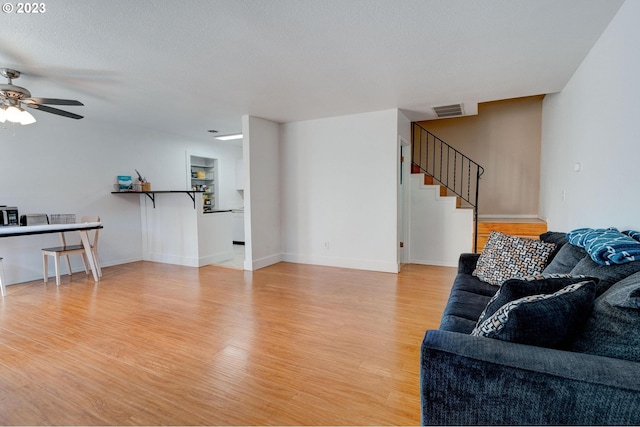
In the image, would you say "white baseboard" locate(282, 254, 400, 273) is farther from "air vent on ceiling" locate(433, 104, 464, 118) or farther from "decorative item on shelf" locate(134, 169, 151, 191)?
"decorative item on shelf" locate(134, 169, 151, 191)

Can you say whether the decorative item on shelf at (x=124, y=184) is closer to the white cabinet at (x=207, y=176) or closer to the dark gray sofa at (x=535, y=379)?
the white cabinet at (x=207, y=176)

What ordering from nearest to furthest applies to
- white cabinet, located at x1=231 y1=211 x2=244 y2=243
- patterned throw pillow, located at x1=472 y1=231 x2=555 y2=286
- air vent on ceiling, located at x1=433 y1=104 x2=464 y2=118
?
patterned throw pillow, located at x1=472 y1=231 x2=555 y2=286 → air vent on ceiling, located at x1=433 y1=104 x2=464 y2=118 → white cabinet, located at x1=231 y1=211 x2=244 y2=243

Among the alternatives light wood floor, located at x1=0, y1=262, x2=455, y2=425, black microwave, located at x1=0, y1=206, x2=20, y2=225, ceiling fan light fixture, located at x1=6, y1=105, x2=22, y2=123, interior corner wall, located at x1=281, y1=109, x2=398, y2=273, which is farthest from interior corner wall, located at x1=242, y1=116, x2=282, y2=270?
black microwave, located at x1=0, y1=206, x2=20, y2=225

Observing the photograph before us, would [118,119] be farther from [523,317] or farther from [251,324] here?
[523,317]

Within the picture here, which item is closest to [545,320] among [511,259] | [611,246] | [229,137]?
[611,246]

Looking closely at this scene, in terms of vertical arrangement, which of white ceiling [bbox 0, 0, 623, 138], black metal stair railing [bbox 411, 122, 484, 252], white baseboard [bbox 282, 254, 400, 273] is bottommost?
white baseboard [bbox 282, 254, 400, 273]

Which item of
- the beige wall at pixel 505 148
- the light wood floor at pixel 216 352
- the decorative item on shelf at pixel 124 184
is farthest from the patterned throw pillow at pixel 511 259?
the decorative item on shelf at pixel 124 184

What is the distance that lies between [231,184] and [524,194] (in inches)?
237

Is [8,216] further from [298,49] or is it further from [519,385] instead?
[519,385]

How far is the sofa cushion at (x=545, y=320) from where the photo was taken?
1.09 m

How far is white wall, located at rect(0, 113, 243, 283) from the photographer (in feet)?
13.8

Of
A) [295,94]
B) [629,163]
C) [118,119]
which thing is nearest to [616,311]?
[629,163]

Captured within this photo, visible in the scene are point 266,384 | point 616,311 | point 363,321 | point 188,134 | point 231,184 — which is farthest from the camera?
point 231,184

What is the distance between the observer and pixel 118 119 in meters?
4.93
